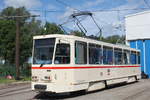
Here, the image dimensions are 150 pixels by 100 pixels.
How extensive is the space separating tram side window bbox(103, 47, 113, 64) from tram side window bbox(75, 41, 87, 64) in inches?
93.4

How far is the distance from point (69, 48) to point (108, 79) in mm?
4516

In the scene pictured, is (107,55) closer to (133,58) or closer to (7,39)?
(133,58)

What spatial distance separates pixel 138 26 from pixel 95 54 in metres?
18.0

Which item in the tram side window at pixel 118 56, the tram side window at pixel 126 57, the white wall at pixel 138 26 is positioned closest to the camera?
the tram side window at pixel 118 56

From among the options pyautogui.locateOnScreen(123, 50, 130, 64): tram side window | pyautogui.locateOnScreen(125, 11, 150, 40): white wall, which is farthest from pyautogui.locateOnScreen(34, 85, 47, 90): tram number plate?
pyautogui.locateOnScreen(125, 11, 150, 40): white wall

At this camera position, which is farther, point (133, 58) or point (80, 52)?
point (133, 58)

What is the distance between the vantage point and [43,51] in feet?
38.5

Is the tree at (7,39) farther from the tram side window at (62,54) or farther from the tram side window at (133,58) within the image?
the tram side window at (62,54)

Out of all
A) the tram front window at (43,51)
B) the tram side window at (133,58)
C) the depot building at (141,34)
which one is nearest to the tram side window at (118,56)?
the tram side window at (133,58)

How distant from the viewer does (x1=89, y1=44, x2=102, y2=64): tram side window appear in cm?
1321

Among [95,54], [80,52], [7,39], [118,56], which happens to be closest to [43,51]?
[80,52]

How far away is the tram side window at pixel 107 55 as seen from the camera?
14.8 m

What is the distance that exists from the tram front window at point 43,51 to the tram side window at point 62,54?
0.28m

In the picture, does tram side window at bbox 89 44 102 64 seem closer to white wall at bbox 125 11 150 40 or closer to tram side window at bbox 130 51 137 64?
tram side window at bbox 130 51 137 64
